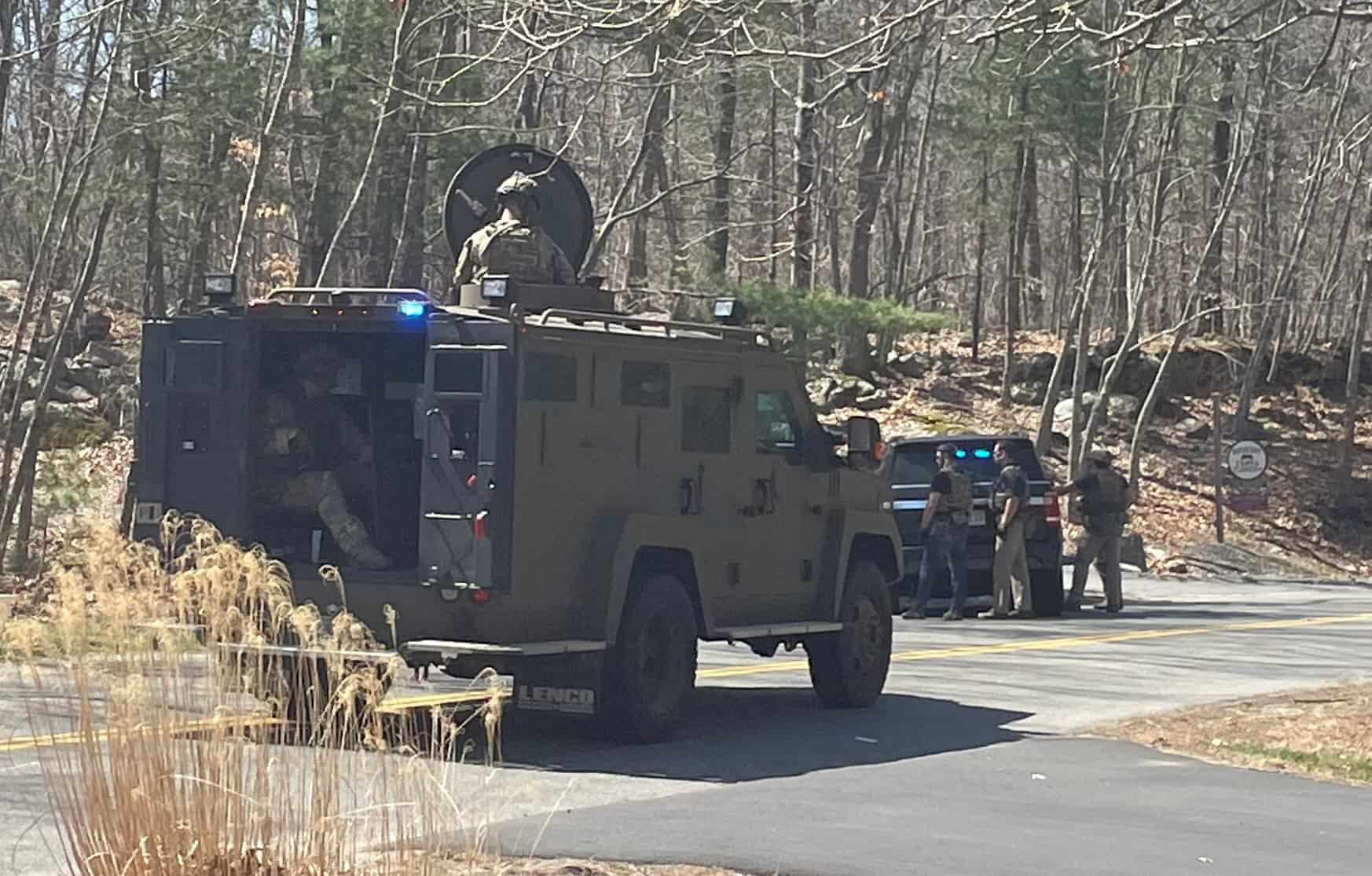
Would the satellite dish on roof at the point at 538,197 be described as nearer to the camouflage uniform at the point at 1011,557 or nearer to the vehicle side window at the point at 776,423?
the vehicle side window at the point at 776,423

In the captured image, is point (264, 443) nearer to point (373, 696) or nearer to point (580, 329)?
point (580, 329)

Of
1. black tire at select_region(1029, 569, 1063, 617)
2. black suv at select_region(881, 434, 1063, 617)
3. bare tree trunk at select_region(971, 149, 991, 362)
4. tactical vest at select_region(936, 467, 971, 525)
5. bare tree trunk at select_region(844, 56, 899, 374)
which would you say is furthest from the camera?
bare tree trunk at select_region(971, 149, 991, 362)

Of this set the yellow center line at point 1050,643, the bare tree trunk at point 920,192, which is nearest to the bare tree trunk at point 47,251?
the yellow center line at point 1050,643

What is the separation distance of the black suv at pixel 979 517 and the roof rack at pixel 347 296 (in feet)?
37.4

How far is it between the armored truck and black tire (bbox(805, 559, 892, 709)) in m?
0.46

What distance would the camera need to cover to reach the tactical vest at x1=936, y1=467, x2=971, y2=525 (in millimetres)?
21875

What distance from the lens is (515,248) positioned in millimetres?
13422

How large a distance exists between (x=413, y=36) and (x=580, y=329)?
10161 mm

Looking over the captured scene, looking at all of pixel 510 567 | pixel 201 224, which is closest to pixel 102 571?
pixel 510 567


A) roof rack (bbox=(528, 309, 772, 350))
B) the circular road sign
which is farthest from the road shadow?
the circular road sign

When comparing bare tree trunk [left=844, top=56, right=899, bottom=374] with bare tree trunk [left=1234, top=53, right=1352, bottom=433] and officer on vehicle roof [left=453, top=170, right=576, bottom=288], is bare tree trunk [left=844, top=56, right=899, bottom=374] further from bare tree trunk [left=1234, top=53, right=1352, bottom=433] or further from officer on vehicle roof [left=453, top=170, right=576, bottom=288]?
officer on vehicle roof [left=453, top=170, right=576, bottom=288]

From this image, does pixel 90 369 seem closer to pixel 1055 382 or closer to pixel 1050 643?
pixel 1055 382

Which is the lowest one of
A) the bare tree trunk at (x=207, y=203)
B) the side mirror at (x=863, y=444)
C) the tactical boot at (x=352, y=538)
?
the tactical boot at (x=352, y=538)

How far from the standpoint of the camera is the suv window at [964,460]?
23.0 m
